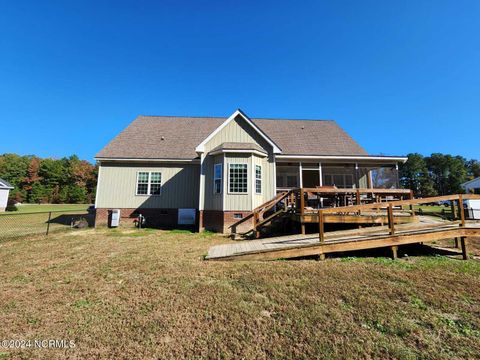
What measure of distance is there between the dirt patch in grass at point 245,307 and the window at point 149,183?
7.85m

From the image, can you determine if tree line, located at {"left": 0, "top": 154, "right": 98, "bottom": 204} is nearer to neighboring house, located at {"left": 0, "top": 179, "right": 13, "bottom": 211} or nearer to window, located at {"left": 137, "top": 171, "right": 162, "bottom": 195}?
neighboring house, located at {"left": 0, "top": 179, "right": 13, "bottom": 211}

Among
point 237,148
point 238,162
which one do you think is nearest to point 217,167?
point 238,162

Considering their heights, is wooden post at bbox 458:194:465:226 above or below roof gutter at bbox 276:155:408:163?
below

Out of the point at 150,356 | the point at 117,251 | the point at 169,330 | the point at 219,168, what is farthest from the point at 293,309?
the point at 219,168

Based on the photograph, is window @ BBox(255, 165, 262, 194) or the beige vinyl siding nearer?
window @ BBox(255, 165, 262, 194)

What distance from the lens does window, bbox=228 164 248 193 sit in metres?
12.1

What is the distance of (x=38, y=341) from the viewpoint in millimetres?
3156

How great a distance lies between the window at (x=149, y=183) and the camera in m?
14.7

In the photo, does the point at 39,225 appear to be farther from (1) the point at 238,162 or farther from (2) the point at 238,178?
(1) the point at 238,162

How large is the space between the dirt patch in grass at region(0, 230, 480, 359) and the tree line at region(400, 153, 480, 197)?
278 feet

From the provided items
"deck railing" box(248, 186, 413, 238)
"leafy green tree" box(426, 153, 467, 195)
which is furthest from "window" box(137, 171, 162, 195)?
"leafy green tree" box(426, 153, 467, 195)

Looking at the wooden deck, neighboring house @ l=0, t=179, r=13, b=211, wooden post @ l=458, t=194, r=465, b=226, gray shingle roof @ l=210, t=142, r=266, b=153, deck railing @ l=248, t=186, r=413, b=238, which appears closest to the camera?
the wooden deck

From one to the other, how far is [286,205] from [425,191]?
3228 inches

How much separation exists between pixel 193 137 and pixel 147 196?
5388 mm
